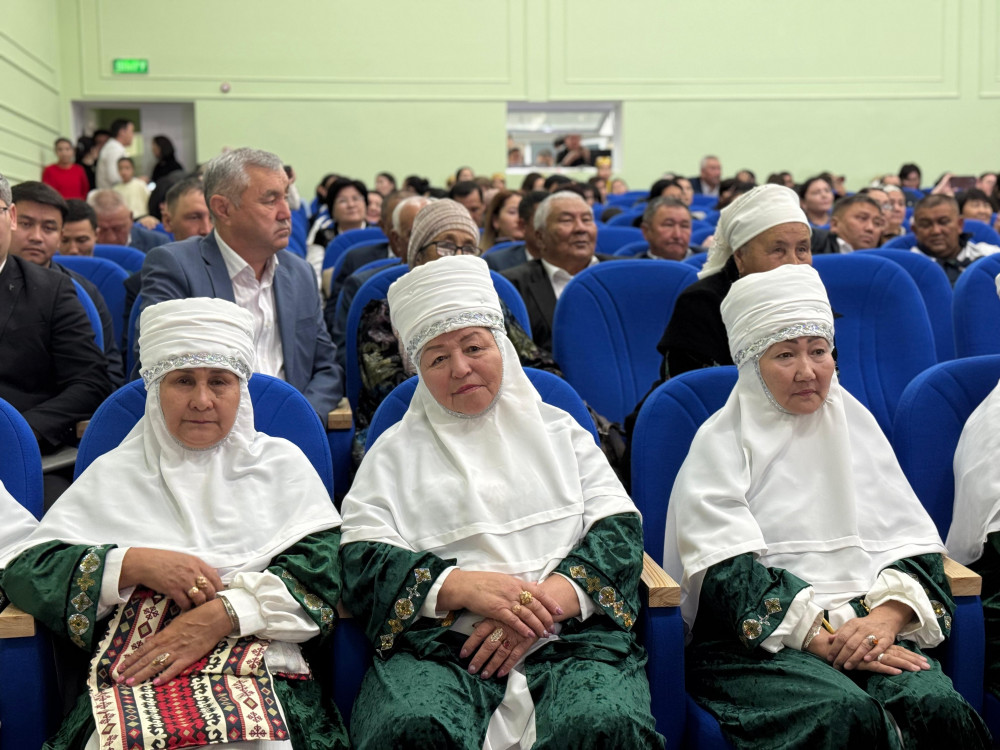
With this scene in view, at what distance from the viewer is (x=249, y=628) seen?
1.87m

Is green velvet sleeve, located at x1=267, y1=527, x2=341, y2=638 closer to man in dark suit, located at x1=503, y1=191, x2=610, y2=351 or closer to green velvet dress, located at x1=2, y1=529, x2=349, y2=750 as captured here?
green velvet dress, located at x1=2, y1=529, x2=349, y2=750

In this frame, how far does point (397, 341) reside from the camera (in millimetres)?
2918

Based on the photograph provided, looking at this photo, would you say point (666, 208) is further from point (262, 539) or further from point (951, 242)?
point (262, 539)

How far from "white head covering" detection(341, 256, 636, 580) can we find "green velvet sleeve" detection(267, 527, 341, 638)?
74 millimetres

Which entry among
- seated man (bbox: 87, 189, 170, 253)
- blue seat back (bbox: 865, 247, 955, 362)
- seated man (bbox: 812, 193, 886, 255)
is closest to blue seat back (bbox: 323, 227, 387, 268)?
seated man (bbox: 87, 189, 170, 253)

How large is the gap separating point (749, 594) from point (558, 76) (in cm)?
1114

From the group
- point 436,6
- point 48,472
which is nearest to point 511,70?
point 436,6

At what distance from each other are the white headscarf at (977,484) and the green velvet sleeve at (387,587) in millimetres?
1102

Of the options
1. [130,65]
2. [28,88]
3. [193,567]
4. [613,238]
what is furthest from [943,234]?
[130,65]

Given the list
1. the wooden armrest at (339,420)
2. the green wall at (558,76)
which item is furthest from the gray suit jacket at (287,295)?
the green wall at (558,76)

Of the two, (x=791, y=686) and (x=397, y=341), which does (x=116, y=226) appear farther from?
(x=791, y=686)

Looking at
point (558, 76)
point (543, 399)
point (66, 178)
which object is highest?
point (558, 76)

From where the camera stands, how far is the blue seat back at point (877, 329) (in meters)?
3.10

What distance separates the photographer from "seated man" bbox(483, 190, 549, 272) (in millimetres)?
4352
